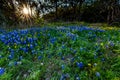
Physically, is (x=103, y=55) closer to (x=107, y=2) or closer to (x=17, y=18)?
(x=17, y=18)

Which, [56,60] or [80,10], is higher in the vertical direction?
[80,10]

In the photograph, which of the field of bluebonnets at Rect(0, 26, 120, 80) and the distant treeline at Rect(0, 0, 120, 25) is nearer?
Answer: the field of bluebonnets at Rect(0, 26, 120, 80)

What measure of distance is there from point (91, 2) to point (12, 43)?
17.6 m

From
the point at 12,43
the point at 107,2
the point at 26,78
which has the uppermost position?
the point at 107,2

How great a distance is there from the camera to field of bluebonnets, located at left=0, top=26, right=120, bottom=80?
3.59 m

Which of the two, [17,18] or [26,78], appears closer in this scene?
[26,78]

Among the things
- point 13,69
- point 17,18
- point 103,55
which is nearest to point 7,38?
point 13,69

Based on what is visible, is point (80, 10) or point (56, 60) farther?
point (80, 10)

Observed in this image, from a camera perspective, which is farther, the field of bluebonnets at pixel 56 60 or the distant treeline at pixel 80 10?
the distant treeline at pixel 80 10

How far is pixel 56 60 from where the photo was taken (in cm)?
404

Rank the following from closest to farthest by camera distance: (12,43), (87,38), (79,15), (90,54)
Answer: (90,54) → (12,43) → (87,38) → (79,15)

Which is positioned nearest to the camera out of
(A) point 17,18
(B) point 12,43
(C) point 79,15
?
(B) point 12,43

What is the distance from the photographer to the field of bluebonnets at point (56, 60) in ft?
11.8

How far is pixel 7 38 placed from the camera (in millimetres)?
5297
